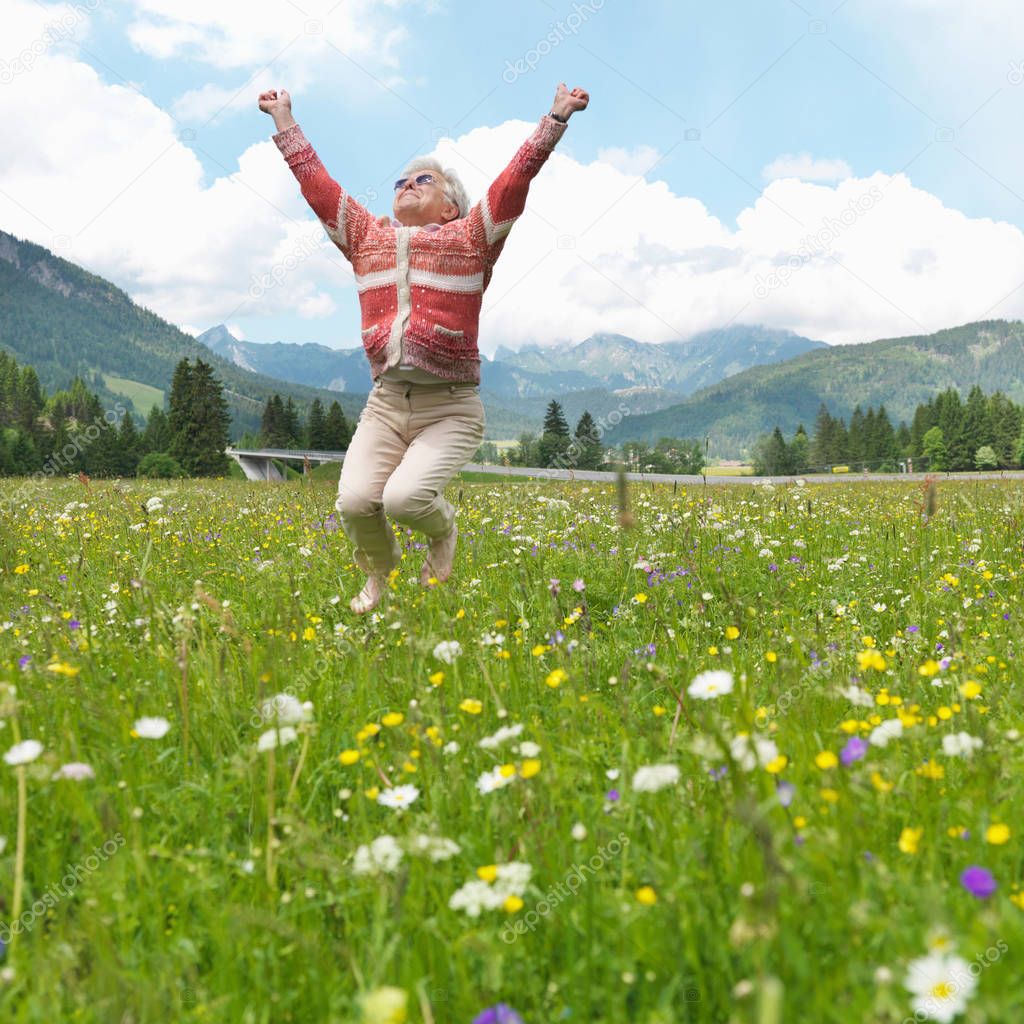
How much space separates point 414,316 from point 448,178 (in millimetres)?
1358

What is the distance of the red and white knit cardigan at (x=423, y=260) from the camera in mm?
4902

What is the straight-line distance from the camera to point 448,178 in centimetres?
558

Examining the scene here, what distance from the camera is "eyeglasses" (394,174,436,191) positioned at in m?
5.40

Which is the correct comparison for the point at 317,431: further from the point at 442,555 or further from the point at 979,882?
the point at 979,882

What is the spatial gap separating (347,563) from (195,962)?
4694mm

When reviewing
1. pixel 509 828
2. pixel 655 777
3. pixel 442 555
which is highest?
pixel 442 555

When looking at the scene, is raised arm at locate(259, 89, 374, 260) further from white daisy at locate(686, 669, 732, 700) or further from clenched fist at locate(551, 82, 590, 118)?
white daisy at locate(686, 669, 732, 700)

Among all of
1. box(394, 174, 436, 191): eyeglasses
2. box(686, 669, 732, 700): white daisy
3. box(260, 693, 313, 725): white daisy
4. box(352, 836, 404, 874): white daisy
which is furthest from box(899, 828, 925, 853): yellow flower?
box(394, 174, 436, 191): eyeglasses

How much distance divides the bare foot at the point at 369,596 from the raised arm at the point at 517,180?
91.6 inches

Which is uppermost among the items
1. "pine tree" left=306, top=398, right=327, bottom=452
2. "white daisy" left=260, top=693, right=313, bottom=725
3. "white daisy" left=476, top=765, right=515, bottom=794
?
→ "pine tree" left=306, top=398, right=327, bottom=452

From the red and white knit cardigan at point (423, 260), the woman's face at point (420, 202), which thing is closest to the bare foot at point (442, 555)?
the red and white knit cardigan at point (423, 260)

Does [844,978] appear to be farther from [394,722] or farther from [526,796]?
[394,722]

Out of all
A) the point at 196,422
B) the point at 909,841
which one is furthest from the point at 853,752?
the point at 196,422

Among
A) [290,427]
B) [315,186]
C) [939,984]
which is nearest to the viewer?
[939,984]
